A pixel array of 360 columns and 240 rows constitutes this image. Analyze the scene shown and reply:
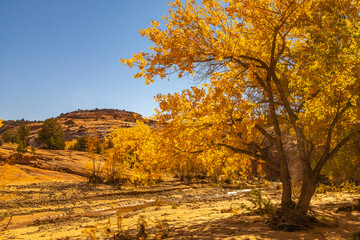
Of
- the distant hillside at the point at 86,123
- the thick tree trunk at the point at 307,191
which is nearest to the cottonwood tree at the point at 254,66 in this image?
the thick tree trunk at the point at 307,191

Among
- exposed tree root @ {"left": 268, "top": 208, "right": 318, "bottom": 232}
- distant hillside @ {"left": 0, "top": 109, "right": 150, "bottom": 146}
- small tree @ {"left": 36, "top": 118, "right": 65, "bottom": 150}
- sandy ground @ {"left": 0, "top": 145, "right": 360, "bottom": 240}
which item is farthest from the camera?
distant hillside @ {"left": 0, "top": 109, "right": 150, "bottom": 146}

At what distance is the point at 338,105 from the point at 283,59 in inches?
110

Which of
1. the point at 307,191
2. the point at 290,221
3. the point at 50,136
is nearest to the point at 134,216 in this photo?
the point at 290,221

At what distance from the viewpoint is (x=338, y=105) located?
A: 22.1ft

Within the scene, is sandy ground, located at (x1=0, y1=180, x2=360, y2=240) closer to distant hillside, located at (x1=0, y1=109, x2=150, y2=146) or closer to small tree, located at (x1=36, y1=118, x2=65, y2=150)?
small tree, located at (x1=36, y1=118, x2=65, y2=150)

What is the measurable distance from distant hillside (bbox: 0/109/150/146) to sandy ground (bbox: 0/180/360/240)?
58.5 meters

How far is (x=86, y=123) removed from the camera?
106 m

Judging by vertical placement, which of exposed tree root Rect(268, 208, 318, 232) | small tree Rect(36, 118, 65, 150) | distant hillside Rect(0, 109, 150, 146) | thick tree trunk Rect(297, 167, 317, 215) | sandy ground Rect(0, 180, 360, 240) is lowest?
sandy ground Rect(0, 180, 360, 240)

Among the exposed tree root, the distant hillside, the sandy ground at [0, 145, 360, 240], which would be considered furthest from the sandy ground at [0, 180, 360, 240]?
the distant hillside

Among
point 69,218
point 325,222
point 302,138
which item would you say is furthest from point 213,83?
point 69,218

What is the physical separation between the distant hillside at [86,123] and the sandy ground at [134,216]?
58531 mm

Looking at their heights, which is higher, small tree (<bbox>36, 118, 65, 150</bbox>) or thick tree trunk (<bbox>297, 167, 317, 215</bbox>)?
small tree (<bbox>36, 118, 65, 150</bbox>)

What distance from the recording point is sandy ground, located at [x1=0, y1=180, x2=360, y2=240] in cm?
612

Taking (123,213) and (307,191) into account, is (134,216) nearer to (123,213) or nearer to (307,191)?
(123,213)
